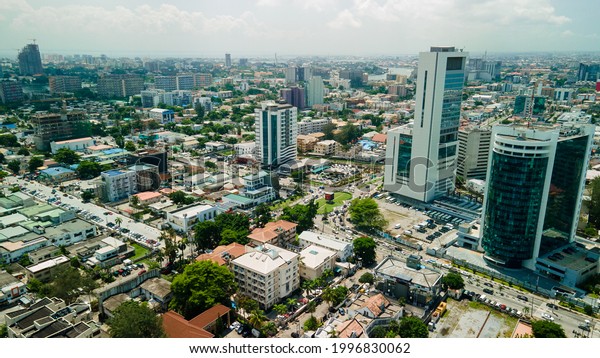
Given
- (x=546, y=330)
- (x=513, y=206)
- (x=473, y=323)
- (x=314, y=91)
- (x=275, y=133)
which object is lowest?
(x=473, y=323)

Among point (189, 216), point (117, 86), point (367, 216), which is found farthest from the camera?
point (117, 86)

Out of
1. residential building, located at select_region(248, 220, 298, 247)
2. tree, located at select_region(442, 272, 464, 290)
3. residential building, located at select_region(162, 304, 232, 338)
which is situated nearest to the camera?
residential building, located at select_region(162, 304, 232, 338)

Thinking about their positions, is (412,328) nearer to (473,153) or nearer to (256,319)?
(256,319)

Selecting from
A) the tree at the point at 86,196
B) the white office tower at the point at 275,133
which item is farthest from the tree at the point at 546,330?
the tree at the point at 86,196

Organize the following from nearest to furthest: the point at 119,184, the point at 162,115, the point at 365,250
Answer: the point at 365,250
the point at 119,184
the point at 162,115

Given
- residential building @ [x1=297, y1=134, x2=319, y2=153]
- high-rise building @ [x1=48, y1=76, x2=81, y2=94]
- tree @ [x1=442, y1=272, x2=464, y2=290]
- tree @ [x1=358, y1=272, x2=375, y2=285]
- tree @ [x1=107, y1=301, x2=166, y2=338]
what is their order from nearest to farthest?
1. tree @ [x1=107, y1=301, x2=166, y2=338]
2. tree @ [x1=442, y1=272, x2=464, y2=290]
3. tree @ [x1=358, y1=272, x2=375, y2=285]
4. residential building @ [x1=297, y1=134, x2=319, y2=153]
5. high-rise building @ [x1=48, y1=76, x2=81, y2=94]

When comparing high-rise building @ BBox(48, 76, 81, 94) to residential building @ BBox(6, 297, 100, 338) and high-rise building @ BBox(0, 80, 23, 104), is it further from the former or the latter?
residential building @ BBox(6, 297, 100, 338)

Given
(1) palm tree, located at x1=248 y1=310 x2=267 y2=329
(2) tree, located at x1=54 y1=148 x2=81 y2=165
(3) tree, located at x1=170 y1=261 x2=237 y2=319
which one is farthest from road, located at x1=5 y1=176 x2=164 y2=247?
(1) palm tree, located at x1=248 y1=310 x2=267 y2=329

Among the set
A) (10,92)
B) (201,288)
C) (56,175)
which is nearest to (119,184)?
(56,175)
